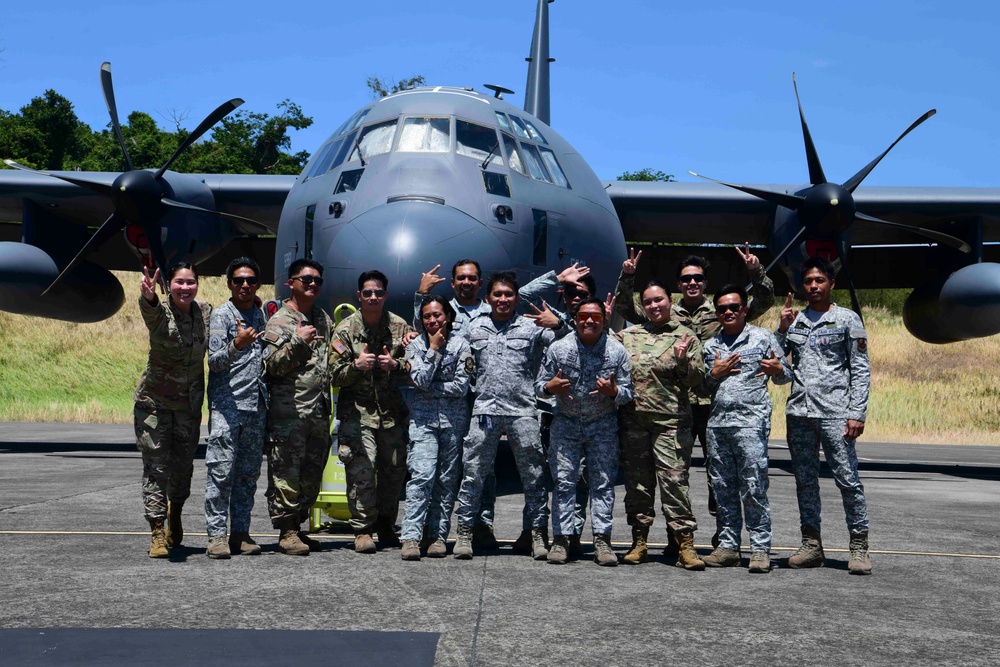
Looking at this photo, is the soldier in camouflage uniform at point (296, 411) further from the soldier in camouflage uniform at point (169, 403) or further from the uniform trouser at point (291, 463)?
the soldier in camouflage uniform at point (169, 403)

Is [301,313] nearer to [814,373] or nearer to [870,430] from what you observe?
[814,373]

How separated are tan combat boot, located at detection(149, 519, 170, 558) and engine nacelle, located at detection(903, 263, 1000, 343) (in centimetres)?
1180

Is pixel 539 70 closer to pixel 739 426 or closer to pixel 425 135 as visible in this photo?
pixel 425 135

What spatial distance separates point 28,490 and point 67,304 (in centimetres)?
587

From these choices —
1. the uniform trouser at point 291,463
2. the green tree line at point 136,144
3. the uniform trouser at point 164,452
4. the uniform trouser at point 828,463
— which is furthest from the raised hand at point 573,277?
the green tree line at point 136,144

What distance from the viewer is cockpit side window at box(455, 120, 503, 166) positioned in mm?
9688

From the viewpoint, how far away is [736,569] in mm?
6332

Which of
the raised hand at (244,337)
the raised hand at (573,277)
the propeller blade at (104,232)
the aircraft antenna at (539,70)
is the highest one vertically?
the aircraft antenna at (539,70)

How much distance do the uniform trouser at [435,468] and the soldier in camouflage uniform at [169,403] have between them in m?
1.42

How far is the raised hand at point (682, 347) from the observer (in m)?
6.45

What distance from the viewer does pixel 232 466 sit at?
6414 millimetres

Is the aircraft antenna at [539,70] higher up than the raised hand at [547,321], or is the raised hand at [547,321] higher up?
the aircraft antenna at [539,70]

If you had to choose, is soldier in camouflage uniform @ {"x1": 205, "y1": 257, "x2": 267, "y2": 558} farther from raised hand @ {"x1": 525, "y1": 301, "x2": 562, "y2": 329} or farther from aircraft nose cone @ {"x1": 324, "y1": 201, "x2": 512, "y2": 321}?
raised hand @ {"x1": 525, "y1": 301, "x2": 562, "y2": 329}

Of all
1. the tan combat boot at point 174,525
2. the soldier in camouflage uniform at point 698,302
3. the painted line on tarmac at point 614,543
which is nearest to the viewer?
the tan combat boot at point 174,525
